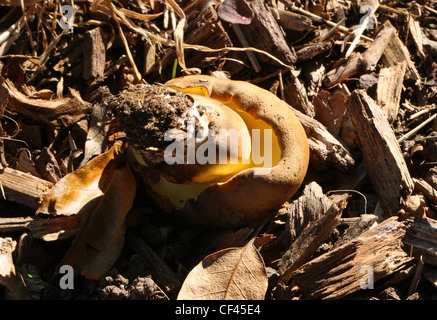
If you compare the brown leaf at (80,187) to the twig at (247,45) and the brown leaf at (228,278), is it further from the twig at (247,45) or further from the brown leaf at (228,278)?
the twig at (247,45)

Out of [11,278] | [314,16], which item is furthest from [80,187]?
[314,16]

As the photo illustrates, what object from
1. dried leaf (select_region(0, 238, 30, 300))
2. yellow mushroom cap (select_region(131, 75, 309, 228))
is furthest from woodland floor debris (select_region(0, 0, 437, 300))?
yellow mushroom cap (select_region(131, 75, 309, 228))

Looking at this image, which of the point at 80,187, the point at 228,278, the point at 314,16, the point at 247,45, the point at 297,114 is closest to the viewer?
the point at 228,278

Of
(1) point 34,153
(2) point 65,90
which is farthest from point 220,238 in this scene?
(2) point 65,90

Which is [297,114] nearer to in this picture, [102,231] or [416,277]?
[416,277]

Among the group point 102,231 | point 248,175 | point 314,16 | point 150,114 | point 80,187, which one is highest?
point 314,16

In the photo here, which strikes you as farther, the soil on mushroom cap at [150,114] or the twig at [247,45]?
the twig at [247,45]

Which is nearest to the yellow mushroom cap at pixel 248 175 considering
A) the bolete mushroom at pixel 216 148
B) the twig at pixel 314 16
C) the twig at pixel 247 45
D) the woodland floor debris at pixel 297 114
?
the bolete mushroom at pixel 216 148
